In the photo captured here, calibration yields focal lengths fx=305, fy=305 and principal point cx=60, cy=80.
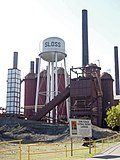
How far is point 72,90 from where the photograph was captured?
2137 inches

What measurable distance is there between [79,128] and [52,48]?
37.4 m

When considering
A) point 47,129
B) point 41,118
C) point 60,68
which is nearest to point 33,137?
point 47,129

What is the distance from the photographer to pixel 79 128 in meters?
21.4

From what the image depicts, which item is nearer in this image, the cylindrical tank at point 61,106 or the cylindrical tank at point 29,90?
the cylindrical tank at point 61,106

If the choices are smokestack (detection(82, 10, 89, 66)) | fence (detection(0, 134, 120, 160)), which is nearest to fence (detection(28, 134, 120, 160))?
fence (detection(0, 134, 120, 160))

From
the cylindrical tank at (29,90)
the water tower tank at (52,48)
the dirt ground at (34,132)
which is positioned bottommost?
the dirt ground at (34,132)

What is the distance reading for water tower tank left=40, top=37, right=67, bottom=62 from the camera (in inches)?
2270

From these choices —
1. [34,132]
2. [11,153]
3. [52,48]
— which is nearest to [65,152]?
[11,153]

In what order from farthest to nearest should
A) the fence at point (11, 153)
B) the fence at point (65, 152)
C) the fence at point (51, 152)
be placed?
1. the fence at point (65, 152)
2. the fence at point (51, 152)
3. the fence at point (11, 153)

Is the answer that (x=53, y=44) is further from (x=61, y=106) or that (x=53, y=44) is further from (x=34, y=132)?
(x=34, y=132)

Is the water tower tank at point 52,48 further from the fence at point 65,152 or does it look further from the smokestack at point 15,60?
the fence at point 65,152

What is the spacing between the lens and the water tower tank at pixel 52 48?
5766 centimetres

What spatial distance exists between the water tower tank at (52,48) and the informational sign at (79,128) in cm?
3668

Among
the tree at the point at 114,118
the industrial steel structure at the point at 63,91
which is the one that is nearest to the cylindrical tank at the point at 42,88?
the industrial steel structure at the point at 63,91
